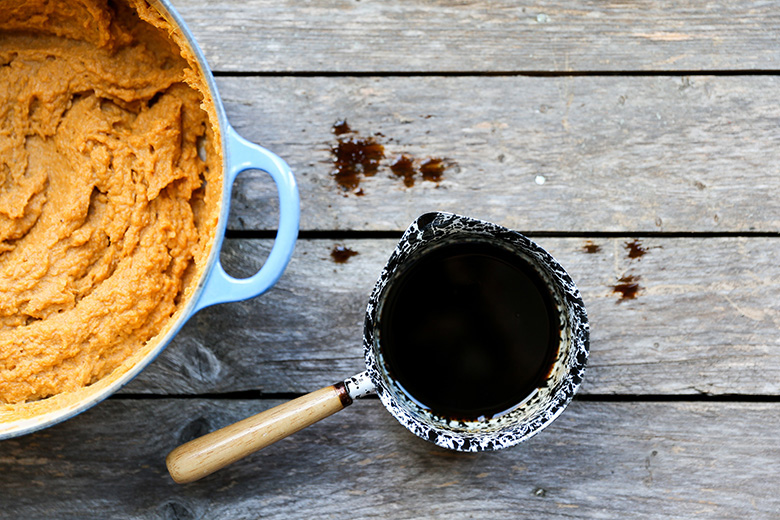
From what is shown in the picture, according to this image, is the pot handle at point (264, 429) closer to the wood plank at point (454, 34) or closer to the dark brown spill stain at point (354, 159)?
the dark brown spill stain at point (354, 159)

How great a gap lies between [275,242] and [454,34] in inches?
17.8

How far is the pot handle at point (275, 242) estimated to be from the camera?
2.30ft

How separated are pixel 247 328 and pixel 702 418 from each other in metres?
0.71

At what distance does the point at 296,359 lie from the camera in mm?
901

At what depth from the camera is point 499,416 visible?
2.63 feet

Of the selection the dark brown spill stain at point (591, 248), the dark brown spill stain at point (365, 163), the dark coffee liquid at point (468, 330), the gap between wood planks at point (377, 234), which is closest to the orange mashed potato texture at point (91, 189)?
the gap between wood planks at point (377, 234)

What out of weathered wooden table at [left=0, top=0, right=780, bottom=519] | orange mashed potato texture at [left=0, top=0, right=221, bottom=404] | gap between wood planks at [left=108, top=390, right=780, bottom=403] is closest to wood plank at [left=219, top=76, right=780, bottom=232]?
weathered wooden table at [left=0, top=0, right=780, bottom=519]

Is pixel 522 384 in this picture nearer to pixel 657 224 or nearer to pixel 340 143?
pixel 657 224

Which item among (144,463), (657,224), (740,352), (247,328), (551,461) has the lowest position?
(144,463)

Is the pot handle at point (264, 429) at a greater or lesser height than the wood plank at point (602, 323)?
lesser

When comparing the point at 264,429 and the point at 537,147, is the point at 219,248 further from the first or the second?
the point at 537,147

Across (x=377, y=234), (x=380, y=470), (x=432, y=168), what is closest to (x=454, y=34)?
(x=432, y=168)

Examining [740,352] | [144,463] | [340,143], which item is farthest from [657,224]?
[144,463]

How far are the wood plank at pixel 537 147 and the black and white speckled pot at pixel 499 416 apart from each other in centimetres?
14
